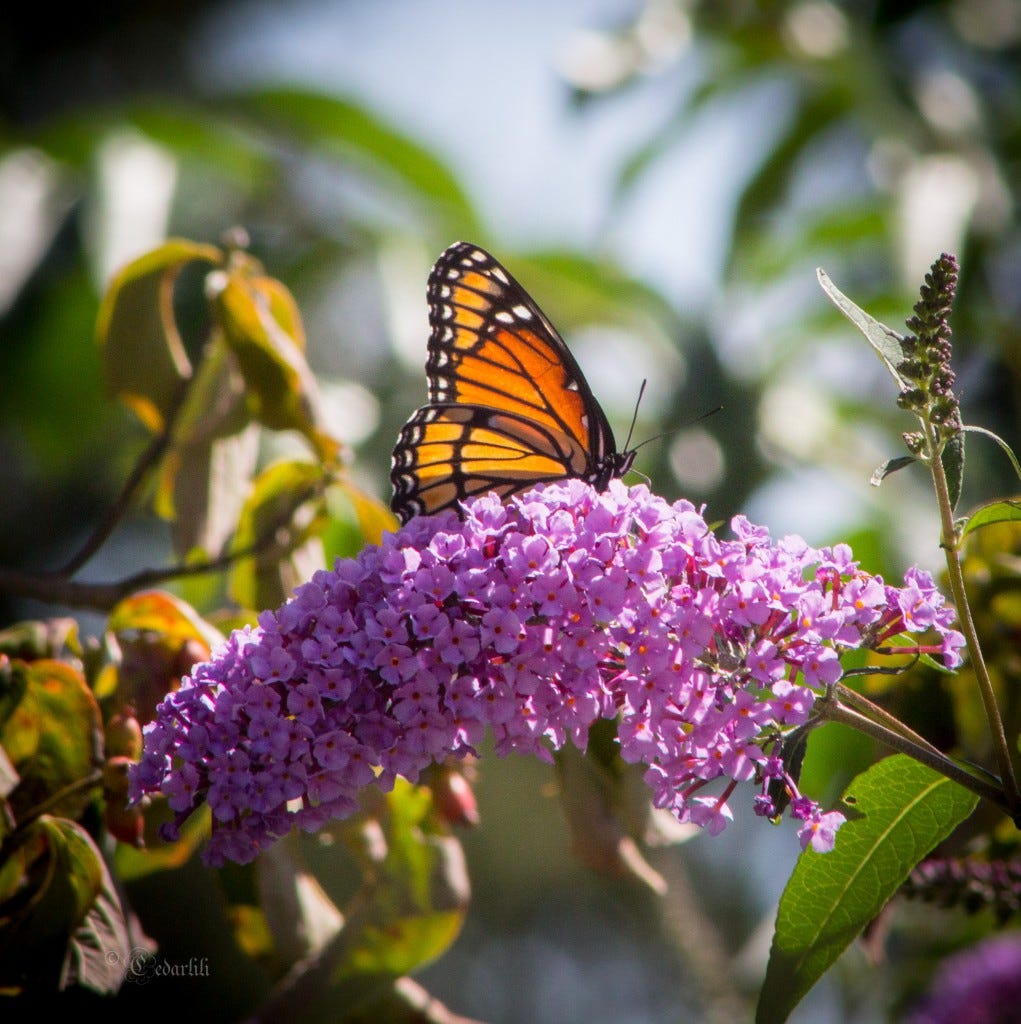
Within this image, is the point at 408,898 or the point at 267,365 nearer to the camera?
the point at 408,898

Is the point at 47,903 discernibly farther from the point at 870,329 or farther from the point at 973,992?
the point at 973,992

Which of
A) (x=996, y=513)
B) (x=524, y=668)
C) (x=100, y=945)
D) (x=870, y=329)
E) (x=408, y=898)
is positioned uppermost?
(x=870, y=329)

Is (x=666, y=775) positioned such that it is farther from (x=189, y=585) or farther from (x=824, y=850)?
(x=189, y=585)

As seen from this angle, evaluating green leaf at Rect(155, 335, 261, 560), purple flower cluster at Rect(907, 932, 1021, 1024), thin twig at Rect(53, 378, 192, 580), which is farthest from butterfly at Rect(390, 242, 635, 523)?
purple flower cluster at Rect(907, 932, 1021, 1024)

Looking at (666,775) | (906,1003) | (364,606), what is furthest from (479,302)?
(906,1003)

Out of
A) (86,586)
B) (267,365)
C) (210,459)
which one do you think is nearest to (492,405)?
(267,365)

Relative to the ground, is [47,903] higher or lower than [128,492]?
lower
